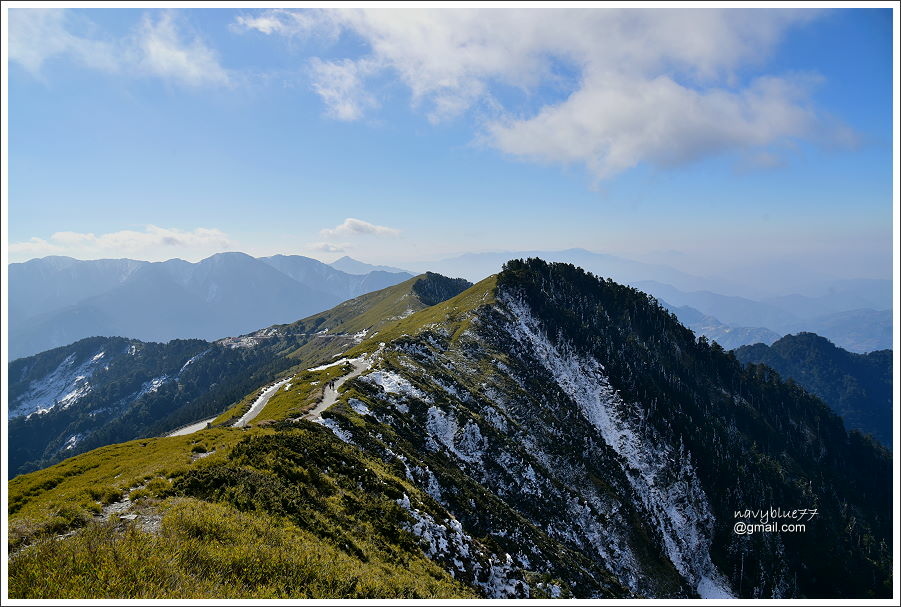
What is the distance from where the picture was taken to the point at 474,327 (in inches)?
4360

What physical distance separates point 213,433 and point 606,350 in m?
124

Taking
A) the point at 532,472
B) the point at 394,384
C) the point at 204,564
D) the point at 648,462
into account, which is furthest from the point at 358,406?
the point at 648,462

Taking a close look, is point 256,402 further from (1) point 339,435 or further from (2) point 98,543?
(2) point 98,543

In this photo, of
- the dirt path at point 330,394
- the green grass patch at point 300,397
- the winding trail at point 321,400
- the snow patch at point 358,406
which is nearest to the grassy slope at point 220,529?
the dirt path at point 330,394

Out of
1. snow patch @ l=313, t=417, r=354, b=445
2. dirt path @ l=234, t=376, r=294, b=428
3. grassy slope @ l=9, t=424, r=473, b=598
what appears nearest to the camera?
grassy slope @ l=9, t=424, r=473, b=598

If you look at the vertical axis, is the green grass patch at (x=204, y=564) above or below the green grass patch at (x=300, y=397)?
above

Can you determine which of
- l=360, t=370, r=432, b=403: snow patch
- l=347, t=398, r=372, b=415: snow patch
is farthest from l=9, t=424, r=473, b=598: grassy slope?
l=360, t=370, r=432, b=403: snow patch

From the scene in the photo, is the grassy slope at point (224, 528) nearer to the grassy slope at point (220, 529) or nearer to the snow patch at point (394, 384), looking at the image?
the grassy slope at point (220, 529)

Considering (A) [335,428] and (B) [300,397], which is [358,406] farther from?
(B) [300,397]

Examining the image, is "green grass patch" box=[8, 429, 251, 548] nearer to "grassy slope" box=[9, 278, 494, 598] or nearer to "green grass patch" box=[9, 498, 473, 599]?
"grassy slope" box=[9, 278, 494, 598]

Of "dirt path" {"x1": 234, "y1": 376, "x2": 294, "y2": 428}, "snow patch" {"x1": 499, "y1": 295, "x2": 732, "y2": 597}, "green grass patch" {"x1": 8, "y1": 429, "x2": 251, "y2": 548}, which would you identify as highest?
"green grass patch" {"x1": 8, "y1": 429, "x2": 251, "y2": 548}

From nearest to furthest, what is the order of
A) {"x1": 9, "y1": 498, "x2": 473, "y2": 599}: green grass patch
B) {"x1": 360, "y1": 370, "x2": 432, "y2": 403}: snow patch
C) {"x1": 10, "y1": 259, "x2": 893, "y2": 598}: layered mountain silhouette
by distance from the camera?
{"x1": 9, "y1": 498, "x2": 473, "y2": 599}: green grass patch < {"x1": 10, "y1": 259, "x2": 893, "y2": 598}: layered mountain silhouette < {"x1": 360, "y1": 370, "x2": 432, "y2": 403}: snow patch

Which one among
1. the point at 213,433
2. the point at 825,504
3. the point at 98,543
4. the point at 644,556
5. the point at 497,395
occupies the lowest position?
the point at 825,504

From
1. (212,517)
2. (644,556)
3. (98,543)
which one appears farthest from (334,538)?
(644,556)
